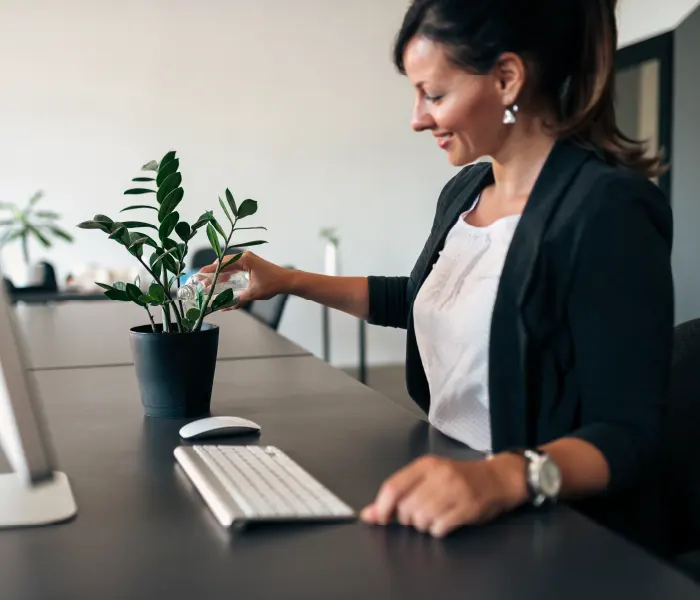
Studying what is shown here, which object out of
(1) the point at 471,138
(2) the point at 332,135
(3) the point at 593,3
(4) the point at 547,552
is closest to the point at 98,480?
(4) the point at 547,552

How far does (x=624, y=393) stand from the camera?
966mm

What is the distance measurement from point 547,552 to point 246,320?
5.78 ft

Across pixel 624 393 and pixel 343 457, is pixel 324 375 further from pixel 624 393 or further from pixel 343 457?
pixel 624 393

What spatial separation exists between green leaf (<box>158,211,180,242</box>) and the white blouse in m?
0.47

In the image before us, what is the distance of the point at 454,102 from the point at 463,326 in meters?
0.35

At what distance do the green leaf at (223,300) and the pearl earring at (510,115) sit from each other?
0.50 meters

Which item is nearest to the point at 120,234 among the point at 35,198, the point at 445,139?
the point at 445,139

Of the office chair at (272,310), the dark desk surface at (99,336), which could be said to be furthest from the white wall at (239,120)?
the dark desk surface at (99,336)

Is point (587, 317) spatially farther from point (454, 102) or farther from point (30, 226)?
point (30, 226)

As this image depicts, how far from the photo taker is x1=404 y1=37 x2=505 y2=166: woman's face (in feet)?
4.05

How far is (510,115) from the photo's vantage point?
4.17 feet

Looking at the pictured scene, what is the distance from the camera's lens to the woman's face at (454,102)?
1235mm

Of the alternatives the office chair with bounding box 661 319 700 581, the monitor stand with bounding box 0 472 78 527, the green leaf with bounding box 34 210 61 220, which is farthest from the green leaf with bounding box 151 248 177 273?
the green leaf with bounding box 34 210 61 220

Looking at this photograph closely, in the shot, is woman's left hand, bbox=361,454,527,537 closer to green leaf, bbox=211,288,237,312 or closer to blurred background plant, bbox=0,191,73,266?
green leaf, bbox=211,288,237,312
